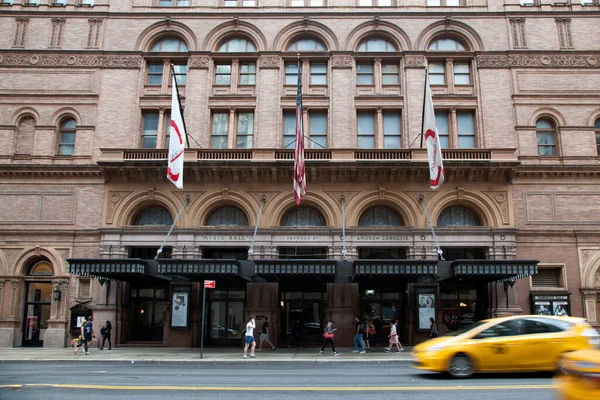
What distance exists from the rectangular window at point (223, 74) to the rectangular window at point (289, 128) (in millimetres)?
4046

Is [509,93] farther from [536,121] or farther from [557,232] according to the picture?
Result: [557,232]

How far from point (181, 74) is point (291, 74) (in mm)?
6598

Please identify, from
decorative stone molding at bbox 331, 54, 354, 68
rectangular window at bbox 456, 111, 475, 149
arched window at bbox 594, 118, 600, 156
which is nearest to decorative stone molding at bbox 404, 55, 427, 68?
decorative stone molding at bbox 331, 54, 354, 68

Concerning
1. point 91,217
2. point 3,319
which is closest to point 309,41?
point 91,217

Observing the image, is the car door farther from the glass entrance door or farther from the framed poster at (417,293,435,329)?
the glass entrance door

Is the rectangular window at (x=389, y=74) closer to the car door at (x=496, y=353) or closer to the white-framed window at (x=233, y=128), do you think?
the white-framed window at (x=233, y=128)

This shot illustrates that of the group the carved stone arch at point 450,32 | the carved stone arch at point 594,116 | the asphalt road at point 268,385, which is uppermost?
the carved stone arch at point 450,32

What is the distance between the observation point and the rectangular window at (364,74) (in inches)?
1203

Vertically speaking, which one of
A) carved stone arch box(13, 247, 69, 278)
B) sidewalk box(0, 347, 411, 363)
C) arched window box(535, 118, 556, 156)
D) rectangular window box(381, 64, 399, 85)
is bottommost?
sidewalk box(0, 347, 411, 363)

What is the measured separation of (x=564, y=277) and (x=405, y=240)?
28.1 feet

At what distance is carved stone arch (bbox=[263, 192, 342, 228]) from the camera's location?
90.1 ft

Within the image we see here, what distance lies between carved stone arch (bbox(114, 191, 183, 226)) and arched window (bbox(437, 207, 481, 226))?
14304mm

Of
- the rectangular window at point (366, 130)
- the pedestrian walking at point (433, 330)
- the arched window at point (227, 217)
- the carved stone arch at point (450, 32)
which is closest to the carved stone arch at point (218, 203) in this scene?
the arched window at point (227, 217)

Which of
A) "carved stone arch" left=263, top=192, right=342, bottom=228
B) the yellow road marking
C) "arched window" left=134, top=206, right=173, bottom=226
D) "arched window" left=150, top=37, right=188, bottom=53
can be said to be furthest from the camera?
"arched window" left=150, top=37, right=188, bottom=53
